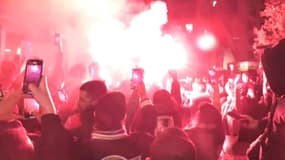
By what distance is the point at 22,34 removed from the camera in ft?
40.7

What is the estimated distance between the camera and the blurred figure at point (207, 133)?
4844 mm

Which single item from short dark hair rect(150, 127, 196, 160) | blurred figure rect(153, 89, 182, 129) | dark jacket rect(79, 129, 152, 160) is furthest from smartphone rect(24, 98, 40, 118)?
blurred figure rect(153, 89, 182, 129)

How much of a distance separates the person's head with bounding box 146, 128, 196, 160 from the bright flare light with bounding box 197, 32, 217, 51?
41.6 metres

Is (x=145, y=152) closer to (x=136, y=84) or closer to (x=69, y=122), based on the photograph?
(x=69, y=122)

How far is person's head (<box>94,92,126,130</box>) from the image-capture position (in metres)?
3.60

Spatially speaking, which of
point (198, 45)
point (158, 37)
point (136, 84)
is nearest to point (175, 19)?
point (198, 45)

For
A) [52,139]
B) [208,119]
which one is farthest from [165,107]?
[52,139]

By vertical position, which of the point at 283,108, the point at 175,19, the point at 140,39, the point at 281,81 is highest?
the point at 175,19

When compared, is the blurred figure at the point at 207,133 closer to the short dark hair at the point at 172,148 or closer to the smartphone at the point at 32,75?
the short dark hair at the point at 172,148

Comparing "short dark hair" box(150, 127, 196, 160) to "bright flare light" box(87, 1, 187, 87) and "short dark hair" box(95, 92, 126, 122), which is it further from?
"bright flare light" box(87, 1, 187, 87)

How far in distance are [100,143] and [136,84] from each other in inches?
96.9

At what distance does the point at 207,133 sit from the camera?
4938 millimetres

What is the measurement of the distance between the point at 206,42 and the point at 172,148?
146 ft

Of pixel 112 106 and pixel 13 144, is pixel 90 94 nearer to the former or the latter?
pixel 112 106
